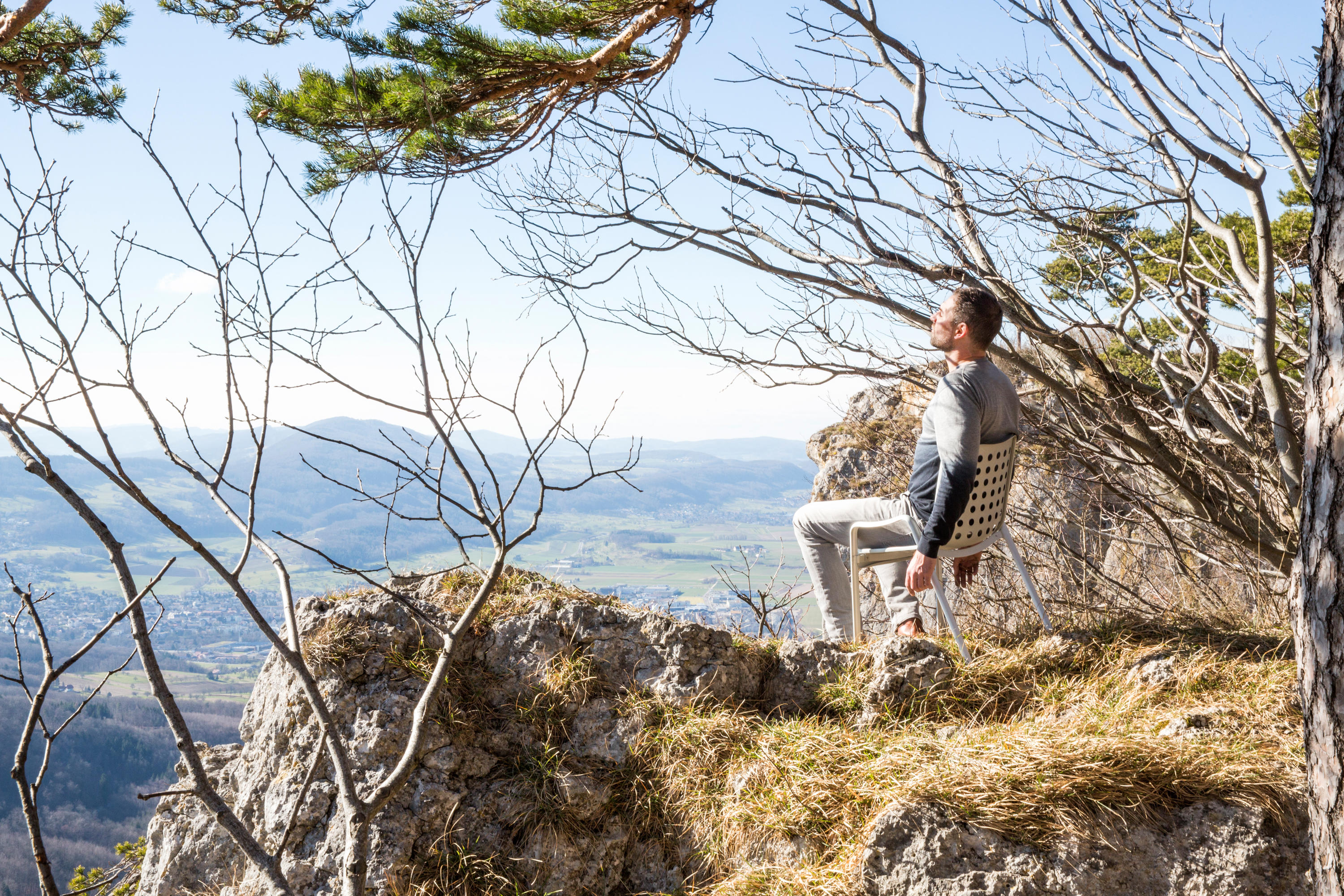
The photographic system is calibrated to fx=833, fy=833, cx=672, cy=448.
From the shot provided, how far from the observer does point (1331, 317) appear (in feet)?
5.77

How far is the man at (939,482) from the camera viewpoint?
9.66 ft

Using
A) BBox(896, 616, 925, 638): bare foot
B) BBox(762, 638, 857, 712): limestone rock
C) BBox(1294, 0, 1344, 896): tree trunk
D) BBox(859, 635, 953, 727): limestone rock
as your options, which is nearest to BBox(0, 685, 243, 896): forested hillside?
BBox(762, 638, 857, 712): limestone rock

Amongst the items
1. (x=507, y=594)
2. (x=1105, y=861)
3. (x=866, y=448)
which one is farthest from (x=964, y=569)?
(x=866, y=448)

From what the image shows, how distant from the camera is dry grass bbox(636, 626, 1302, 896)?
2.28 m

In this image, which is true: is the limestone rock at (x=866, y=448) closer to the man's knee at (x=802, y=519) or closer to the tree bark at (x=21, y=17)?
the man's knee at (x=802, y=519)

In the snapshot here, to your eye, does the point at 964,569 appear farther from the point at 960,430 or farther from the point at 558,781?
the point at 558,781

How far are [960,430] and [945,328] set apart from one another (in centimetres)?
45

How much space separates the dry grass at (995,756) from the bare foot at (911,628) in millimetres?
242

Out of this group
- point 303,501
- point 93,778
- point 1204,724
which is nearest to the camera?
point 1204,724

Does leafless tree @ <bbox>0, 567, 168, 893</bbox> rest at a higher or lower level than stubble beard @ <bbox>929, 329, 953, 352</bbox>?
lower

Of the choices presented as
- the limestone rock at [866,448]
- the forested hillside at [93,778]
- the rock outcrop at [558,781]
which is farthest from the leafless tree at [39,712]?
the forested hillside at [93,778]

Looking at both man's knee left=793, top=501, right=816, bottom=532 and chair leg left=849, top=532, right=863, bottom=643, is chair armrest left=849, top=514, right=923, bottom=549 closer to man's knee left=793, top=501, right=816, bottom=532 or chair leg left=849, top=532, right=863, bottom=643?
chair leg left=849, top=532, right=863, bottom=643

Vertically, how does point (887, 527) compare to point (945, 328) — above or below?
below

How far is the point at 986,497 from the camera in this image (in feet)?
10.2
